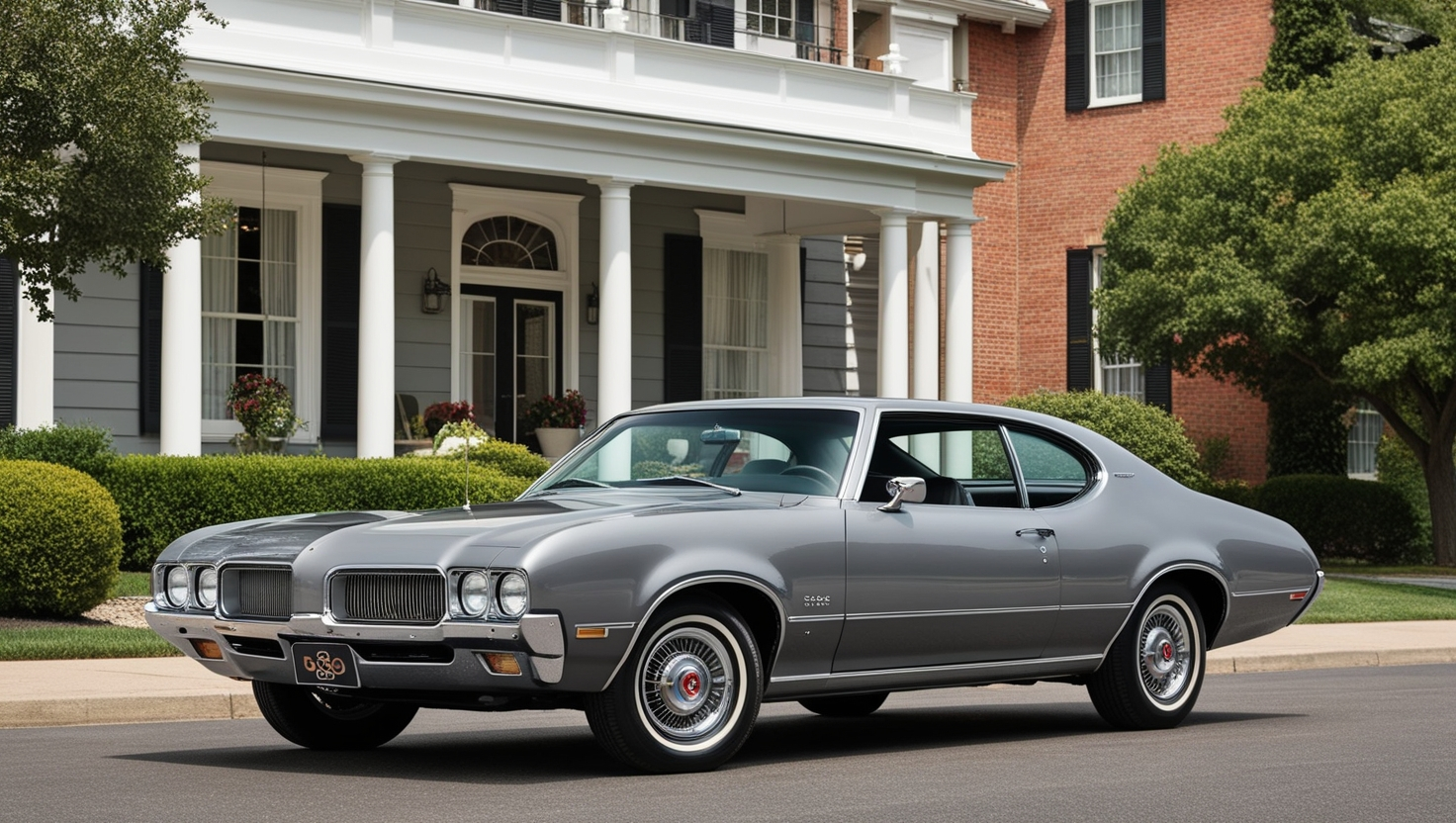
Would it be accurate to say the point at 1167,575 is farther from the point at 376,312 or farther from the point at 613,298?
the point at 613,298

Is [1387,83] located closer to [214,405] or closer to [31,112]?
[214,405]

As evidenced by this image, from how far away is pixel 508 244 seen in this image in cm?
2577

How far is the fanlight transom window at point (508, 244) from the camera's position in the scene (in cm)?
2541

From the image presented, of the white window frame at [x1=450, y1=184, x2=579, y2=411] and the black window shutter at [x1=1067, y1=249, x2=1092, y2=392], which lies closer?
the white window frame at [x1=450, y1=184, x2=579, y2=411]

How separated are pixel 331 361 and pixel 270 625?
52.7 ft

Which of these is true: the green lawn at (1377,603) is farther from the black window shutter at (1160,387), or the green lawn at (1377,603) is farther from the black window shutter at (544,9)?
the black window shutter at (544,9)

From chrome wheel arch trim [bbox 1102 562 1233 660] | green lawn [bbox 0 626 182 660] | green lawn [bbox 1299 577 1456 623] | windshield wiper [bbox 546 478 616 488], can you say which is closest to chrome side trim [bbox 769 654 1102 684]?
chrome wheel arch trim [bbox 1102 562 1233 660]

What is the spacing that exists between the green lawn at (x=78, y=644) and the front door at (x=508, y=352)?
431 inches

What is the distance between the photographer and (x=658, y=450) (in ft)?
29.4

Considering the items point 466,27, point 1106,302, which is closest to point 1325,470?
point 1106,302

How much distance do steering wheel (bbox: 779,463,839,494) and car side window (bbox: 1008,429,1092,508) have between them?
1.22 metres

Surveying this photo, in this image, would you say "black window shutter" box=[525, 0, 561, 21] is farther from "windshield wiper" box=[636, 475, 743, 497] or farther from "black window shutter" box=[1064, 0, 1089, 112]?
"windshield wiper" box=[636, 475, 743, 497]

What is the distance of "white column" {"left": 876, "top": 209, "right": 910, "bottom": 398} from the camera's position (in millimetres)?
25562

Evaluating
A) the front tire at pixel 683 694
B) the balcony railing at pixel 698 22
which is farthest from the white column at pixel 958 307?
the front tire at pixel 683 694
